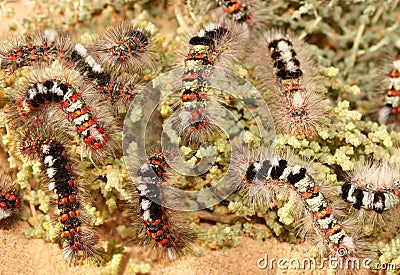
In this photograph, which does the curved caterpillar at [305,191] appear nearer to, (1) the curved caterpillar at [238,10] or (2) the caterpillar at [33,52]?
(1) the curved caterpillar at [238,10]

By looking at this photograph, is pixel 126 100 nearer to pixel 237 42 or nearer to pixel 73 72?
pixel 73 72

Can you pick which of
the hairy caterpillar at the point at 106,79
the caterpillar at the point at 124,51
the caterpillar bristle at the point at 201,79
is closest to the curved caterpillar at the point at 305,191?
the caterpillar bristle at the point at 201,79

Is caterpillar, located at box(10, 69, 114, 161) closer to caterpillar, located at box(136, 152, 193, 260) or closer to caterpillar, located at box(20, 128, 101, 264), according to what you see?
caterpillar, located at box(20, 128, 101, 264)

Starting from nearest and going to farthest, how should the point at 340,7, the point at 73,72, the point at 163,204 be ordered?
the point at 163,204 → the point at 73,72 → the point at 340,7

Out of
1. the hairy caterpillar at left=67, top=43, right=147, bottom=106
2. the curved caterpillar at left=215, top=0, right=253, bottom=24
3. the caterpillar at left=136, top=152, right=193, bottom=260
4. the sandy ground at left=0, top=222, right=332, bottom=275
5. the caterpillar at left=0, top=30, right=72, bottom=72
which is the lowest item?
the sandy ground at left=0, top=222, right=332, bottom=275

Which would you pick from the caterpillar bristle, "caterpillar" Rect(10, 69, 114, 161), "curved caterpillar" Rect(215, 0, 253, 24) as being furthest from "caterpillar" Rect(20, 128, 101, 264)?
"curved caterpillar" Rect(215, 0, 253, 24)

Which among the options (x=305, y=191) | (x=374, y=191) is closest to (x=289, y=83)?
(x=305, y=191)

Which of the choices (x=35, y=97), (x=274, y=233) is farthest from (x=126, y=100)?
(x=274, y=233)
